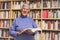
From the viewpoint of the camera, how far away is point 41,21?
10.7ft

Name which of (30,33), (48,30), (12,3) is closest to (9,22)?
(12,3)

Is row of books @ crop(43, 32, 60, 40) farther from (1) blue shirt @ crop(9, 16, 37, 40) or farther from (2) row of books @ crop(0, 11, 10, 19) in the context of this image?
(1) blue shirt @ crop(9, 16, 37, 40)

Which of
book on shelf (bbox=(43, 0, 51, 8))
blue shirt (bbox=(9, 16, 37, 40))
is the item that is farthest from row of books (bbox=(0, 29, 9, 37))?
blue shirt (bbox=(9, 16, 37, 40))

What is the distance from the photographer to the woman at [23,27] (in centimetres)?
212

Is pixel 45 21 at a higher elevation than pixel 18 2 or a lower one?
lower

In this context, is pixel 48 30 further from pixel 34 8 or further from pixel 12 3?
pixel 12 3

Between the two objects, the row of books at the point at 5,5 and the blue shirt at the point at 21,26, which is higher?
the row of books at the point at 5,5

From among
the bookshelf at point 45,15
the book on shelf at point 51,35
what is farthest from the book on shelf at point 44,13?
the book on shelf at point 51,35

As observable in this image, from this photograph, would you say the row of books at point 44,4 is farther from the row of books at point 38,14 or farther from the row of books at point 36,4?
the row of books at point 38,14

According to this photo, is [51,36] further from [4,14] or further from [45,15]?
[4,14]

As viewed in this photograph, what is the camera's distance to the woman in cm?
212

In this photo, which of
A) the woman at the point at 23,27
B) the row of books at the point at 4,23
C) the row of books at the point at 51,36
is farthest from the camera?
the row of books at the point at 4,23

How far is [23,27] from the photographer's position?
2174mm

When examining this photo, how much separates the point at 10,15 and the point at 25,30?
1.46 metres
